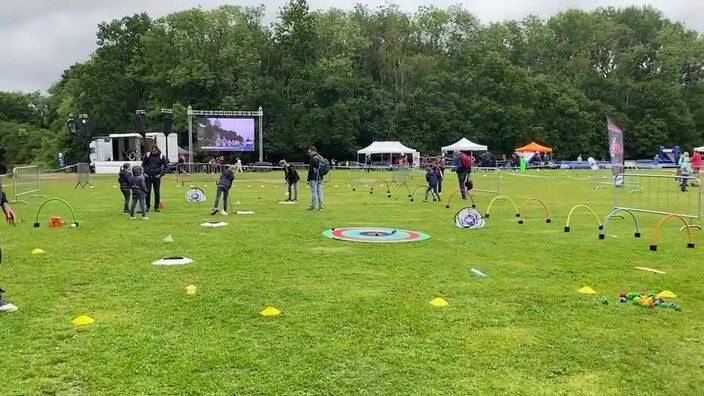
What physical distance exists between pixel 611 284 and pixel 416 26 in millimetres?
69251

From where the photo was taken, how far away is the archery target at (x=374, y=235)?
1165 centimetres

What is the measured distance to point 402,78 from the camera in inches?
2694

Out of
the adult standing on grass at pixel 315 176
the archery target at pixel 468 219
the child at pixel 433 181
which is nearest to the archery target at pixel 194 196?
the adult standing on grass at pixel 315 176

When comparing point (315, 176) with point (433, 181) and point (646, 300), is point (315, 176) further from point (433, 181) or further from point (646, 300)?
point (646, 300)

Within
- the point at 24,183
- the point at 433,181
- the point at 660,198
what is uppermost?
the point at 433,181

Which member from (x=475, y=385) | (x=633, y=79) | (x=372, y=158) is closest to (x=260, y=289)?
(x=475, y=385)

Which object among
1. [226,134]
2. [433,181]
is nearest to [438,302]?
[433,181]

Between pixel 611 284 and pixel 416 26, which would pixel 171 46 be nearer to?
pixel 416 26

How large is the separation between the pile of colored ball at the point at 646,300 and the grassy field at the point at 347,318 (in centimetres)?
16

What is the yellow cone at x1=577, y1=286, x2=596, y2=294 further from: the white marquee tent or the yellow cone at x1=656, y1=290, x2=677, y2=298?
the white marquee tent

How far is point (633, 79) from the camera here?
2881 inches

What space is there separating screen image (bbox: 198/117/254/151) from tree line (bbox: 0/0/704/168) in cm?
958

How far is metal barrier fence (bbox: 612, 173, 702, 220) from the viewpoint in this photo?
17364 mm

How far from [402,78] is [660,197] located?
4830cm
